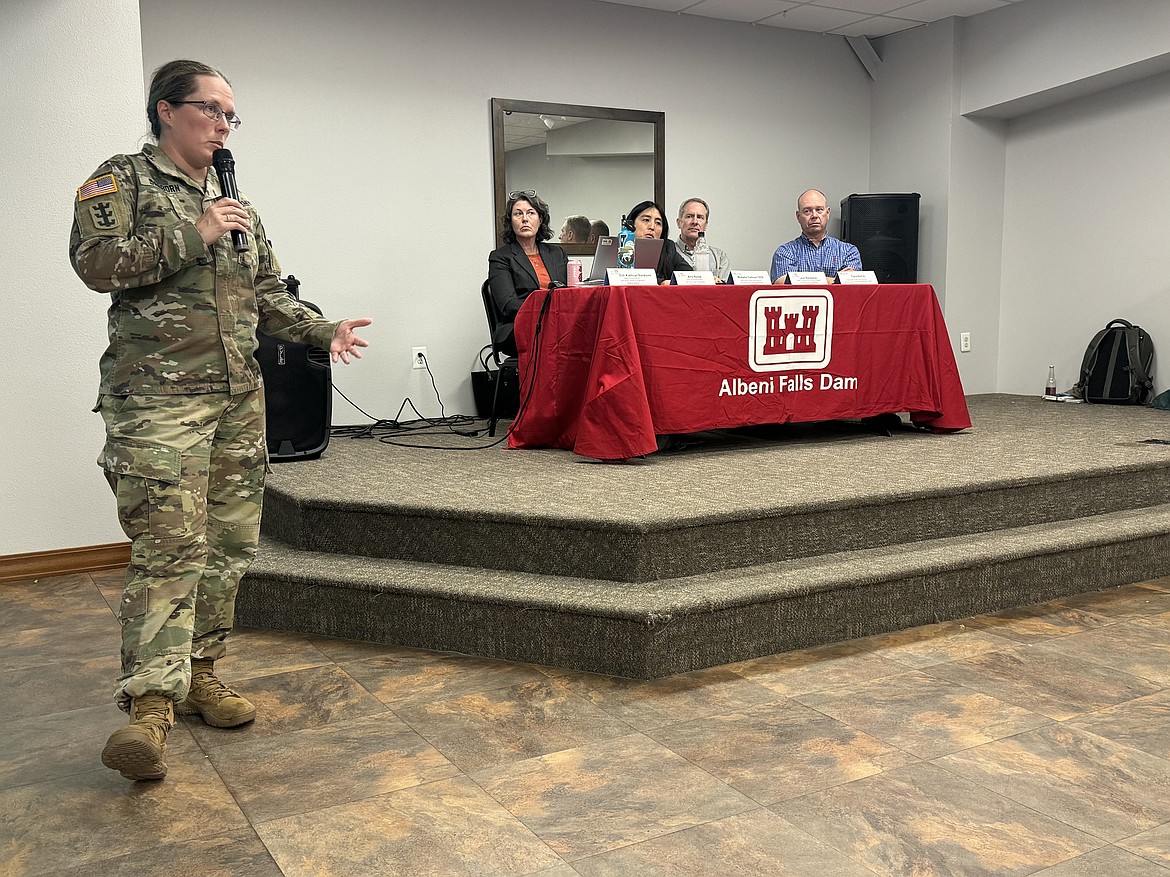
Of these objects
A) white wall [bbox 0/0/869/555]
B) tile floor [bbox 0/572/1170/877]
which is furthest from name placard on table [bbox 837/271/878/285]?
white wall [bbox 0/0/869/555]

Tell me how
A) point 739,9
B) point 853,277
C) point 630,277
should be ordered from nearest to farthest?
point 630,277 < point 853,277 < point 739,9

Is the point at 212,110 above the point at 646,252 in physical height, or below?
above

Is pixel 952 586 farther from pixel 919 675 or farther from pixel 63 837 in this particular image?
pixel 63 837

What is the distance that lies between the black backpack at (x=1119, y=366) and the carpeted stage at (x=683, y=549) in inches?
92.9

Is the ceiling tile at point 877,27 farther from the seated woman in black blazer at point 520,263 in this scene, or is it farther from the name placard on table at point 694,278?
the name placard on table at point 694,278

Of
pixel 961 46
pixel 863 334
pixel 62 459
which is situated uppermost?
pixel 961 46

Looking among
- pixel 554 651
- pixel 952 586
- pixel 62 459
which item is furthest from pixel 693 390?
pixel 62 459

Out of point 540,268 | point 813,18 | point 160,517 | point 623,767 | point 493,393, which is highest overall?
point 813,18

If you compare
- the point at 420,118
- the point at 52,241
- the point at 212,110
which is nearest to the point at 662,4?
the point at 420,118

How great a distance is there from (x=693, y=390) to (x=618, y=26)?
3234 millimetres

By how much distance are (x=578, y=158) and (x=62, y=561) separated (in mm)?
3601

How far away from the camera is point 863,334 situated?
4.05m

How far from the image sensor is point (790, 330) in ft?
12.7

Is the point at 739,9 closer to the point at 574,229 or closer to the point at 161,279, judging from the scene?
the point at 574,229
